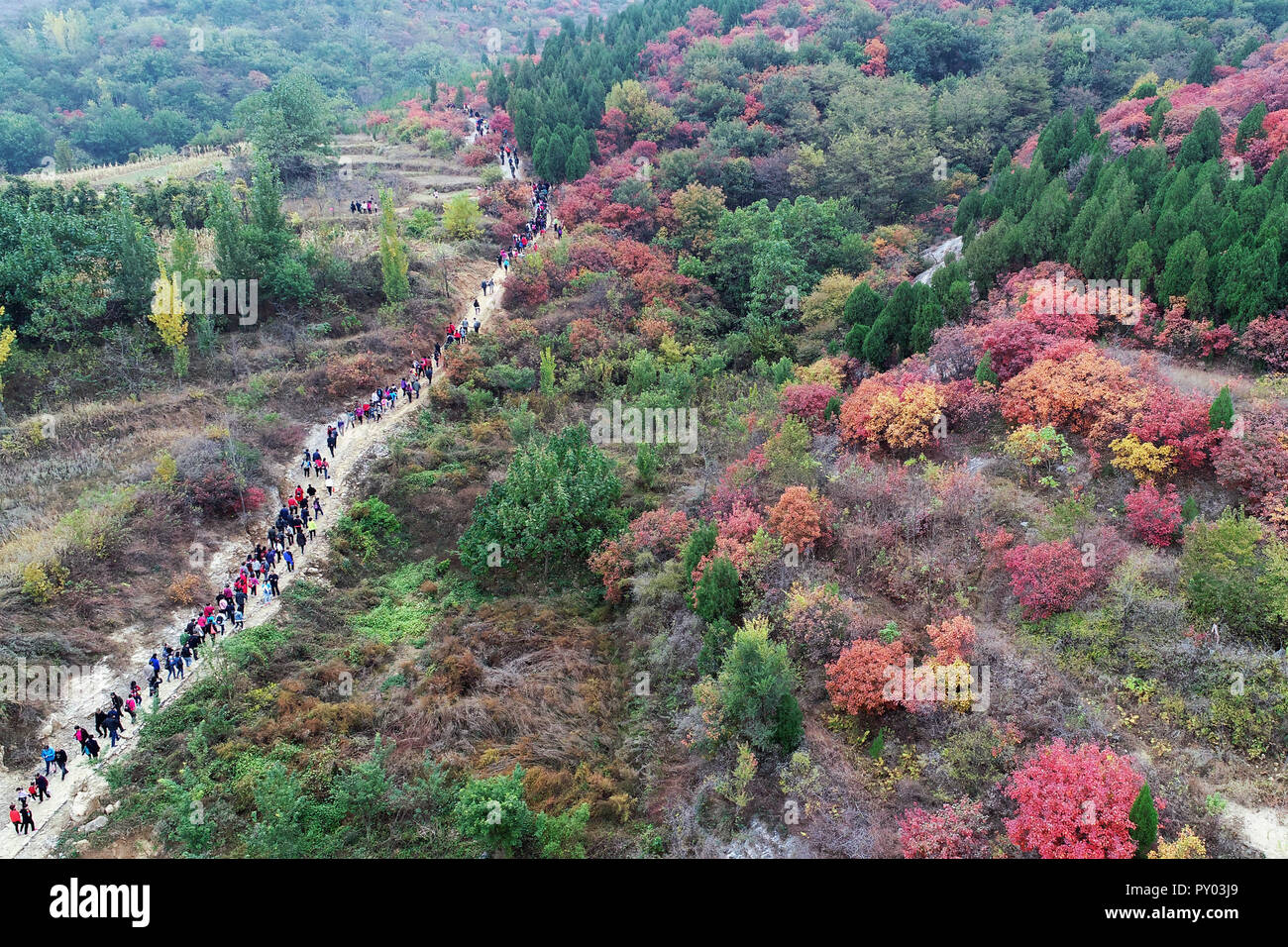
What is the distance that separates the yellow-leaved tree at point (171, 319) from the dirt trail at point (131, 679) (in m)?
6.64

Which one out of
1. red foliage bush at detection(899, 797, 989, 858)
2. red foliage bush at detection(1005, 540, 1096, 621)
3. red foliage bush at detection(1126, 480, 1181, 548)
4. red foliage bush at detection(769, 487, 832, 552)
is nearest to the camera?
red foliage bush at detection(899, 797, 989, 858)

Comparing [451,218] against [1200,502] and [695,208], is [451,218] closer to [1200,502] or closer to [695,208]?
[695,208]

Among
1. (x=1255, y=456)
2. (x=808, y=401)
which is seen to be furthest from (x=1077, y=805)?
(x=808, y=401)

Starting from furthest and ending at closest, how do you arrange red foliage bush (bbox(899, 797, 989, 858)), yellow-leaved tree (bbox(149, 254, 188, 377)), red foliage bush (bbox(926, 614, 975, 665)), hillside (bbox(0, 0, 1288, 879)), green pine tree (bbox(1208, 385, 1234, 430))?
yellow-leaved tree (bbox(149, 254, 188, 377)), green pine tree (bbox(1208, 385, 1234, 430)), red foliage bush (bbox(926, 614, 975, 665)), hillside (bbox(0, 0, 1288, 879)), red foliage bush (bbox(899, 797, 989, 858))

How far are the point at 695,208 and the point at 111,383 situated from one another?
31125 mm

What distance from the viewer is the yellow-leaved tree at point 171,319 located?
37.0 m

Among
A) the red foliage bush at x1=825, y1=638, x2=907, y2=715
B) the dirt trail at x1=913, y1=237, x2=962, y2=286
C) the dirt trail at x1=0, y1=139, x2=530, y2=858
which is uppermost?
the dirt trail at x1=913, y1=237, x2=962, y2=286

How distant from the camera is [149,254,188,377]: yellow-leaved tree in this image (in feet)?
121

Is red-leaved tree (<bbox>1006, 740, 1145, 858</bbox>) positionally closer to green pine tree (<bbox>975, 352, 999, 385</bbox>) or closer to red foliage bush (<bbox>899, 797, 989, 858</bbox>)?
red foliage bush (<bbox>899, 797, 989, 858</bbox>)

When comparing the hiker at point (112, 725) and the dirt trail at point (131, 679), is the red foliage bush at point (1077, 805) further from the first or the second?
the hiker at point (112, 725)

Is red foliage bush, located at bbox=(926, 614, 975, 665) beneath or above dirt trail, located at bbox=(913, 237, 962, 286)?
beneath

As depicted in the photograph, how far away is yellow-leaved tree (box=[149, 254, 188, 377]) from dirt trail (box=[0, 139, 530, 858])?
6.64 metres

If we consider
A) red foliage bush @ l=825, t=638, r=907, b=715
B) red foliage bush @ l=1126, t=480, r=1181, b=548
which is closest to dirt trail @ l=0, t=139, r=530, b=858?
red foliage bush @ l=825, t=638, r=907, b=715

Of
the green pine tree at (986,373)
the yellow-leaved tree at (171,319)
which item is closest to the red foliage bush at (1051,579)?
the green pine tree at (986,373)
